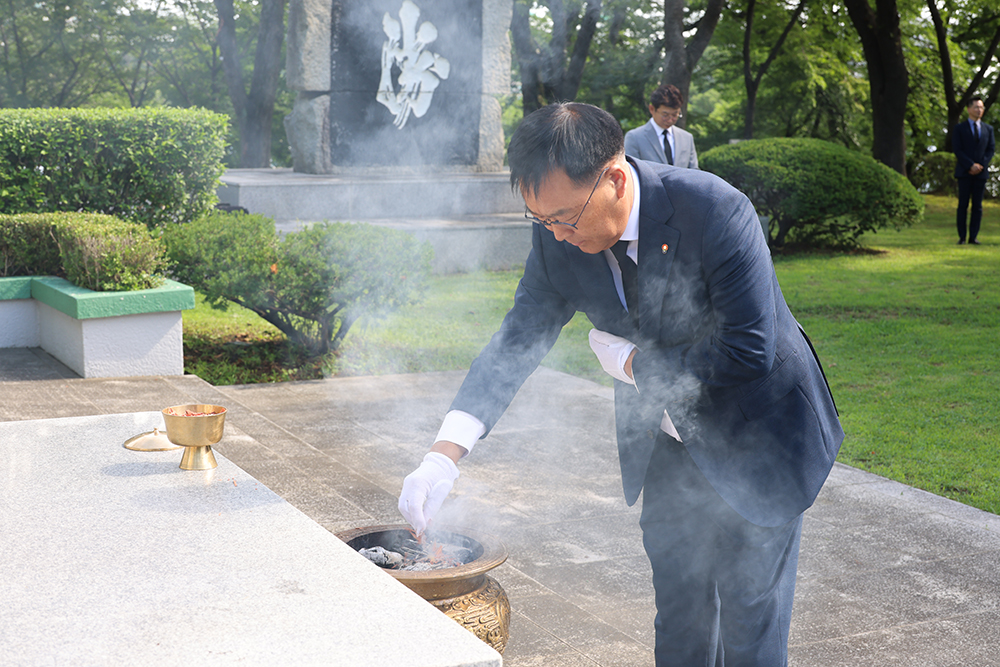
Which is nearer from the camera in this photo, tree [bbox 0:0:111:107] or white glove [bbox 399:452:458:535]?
white glove [bbox 399:452:458:535]

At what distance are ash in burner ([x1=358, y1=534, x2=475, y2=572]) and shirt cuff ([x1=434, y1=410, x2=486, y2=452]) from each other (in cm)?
26

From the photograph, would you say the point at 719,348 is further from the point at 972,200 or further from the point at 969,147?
the point at 972,200

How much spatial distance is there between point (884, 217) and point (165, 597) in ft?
46.0

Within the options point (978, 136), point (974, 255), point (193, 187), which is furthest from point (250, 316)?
point (978, 136)

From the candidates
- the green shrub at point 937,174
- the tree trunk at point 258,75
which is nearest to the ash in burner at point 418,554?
the tree trunk at point 258,75

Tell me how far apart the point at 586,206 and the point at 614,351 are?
370 mm

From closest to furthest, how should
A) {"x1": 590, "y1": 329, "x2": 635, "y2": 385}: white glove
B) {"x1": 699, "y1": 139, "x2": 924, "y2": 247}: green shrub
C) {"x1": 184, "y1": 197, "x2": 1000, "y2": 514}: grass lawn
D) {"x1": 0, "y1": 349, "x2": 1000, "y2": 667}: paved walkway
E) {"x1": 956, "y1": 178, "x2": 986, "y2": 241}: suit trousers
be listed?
{"x1": 590, "y1": 329, "x2": 635, "y2": 385}: white glove < {"x1": 0, "y1": 349, "x2": 1000, "y2": 667}: paved walkway < {"x1": 184, "y1": 197, "x2": 1000, "y2": 514}: grass lawn < {"x1": 699, "y1": 139, "x2": 924, "y2": 247}: green shrub < {"x1": 956, "y1": 178, "x2": 986, "y2": 241}: suit trousers

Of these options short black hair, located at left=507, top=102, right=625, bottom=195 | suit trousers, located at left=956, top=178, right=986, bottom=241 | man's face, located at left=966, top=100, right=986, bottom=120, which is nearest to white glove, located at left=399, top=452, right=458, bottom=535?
short black hair, located at left=507, top=102, right=625, bottom=195

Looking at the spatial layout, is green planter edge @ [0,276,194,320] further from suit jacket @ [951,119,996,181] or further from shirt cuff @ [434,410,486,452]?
suit jacket @ [951,119,996,181]

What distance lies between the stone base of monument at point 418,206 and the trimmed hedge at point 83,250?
4212 mm

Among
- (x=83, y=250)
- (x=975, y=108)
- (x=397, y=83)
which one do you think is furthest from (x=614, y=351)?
(x=975, y=108)

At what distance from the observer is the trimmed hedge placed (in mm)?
6625

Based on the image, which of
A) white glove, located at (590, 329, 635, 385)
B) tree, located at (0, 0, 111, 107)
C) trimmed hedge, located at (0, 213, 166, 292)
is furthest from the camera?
tree, located at (0, 0, 111, 107)

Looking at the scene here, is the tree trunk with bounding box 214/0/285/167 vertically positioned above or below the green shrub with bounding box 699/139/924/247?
above
